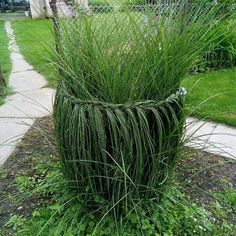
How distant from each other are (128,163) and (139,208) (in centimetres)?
34

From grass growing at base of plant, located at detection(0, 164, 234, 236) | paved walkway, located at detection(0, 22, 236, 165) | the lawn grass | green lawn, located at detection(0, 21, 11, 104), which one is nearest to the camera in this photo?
grass growing at base of plant, located at detection(0, 164, 234, 236)

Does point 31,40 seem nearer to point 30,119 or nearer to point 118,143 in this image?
point 30,119

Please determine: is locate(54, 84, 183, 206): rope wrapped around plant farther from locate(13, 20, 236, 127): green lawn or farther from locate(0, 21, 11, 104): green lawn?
locate(0, 21, 11, 104): green lawn

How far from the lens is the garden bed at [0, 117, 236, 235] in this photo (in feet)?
7.99

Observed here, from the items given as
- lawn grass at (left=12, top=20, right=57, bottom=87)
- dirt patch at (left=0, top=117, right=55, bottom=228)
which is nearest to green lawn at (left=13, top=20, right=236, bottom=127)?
lawn grass at (left=12, top=20, right=57, bottom=87)

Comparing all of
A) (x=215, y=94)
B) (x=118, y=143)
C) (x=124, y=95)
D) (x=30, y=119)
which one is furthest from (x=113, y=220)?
(x=215, y=94)

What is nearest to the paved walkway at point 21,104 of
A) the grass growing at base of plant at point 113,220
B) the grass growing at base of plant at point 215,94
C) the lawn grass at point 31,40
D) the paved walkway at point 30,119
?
the paved walkway at point 30,119

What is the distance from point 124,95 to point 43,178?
3.67ft

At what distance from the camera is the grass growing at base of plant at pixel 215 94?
151 inches

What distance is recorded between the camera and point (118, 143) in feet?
6.47

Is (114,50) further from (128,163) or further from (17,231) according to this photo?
(17,231)

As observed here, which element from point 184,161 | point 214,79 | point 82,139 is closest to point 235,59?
point 214,79

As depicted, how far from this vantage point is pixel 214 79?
523cm

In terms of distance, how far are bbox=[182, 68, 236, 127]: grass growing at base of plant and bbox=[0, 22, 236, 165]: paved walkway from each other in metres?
0.14
